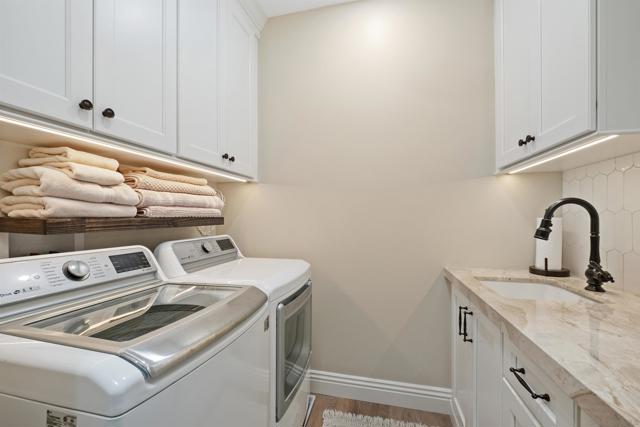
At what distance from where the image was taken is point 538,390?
0.74 metres

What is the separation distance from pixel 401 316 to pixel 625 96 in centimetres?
148

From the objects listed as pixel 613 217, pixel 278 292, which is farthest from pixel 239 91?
pixel 613 217

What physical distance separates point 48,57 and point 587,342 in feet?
5.42

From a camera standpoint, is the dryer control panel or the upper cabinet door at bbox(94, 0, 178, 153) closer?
the upper cabinet door at bbox(94, 0, 178, 153)

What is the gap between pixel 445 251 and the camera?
5.90 ft

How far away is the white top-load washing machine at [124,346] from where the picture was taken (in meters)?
0.53

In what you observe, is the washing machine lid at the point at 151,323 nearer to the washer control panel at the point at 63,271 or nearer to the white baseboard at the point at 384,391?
the washer control panel at the point at 63,271

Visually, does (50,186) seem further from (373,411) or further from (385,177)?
(373,411)

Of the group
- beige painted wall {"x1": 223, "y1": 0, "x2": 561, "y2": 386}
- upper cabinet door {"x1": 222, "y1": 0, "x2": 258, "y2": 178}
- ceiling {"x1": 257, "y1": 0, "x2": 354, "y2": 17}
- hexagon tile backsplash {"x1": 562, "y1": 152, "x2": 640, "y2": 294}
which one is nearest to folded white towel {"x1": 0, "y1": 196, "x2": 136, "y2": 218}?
upper cabinet door {"x1": 222, "y1": 0, "x2": 258, "y2": 178}

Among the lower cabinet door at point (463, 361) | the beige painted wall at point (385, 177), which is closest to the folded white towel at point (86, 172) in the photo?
the beige painted wall at point (385, 177)

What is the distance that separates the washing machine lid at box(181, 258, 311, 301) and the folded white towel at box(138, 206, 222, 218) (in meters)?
0.30

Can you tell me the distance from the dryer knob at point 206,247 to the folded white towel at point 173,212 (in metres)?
0.16

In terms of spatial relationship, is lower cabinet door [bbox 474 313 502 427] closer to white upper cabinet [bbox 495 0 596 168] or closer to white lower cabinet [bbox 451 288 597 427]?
white lower cabinet [bbox 451 288 597 427]

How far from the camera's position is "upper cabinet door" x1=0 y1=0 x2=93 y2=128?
728mm
